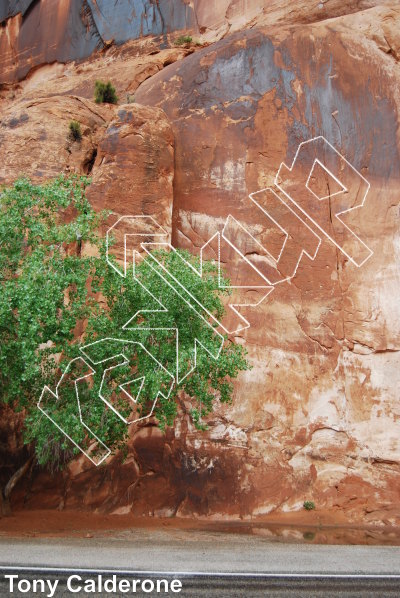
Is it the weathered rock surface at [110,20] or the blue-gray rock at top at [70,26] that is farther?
the blue-gray rock at top at [70,26]

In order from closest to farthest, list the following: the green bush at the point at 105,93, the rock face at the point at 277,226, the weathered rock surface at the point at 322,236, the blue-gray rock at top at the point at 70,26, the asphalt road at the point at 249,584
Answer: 1. the asphalt road at the point at 249,584
2. the rock face at the point at 277,226
3. the weathered rock surface at the point at 322,236
4. the green bush at the point at 105,93
5. the blue-gray rock at top at the point at 70,26

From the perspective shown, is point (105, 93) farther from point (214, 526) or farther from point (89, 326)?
point (214, 526)

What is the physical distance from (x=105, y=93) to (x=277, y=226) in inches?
367

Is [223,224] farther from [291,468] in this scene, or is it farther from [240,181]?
[291,468]

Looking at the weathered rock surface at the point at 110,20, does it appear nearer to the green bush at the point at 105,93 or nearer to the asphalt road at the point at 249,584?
the green bush at the point at 105,93

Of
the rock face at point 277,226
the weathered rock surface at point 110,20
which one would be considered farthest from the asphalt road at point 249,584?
the weathered rock surface at point 110,20

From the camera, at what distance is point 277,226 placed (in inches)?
722

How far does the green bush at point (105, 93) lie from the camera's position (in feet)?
74.4

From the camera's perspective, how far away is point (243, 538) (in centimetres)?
1311

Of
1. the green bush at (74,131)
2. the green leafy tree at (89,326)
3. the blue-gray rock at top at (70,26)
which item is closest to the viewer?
the green leafy tree at (89,326)

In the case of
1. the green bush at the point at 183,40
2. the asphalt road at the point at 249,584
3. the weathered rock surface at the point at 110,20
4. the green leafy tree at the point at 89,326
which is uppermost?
the weathered rock surface at the point at 110,20

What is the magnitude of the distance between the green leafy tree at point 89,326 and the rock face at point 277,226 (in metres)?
3.66

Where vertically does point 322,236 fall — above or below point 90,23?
below
